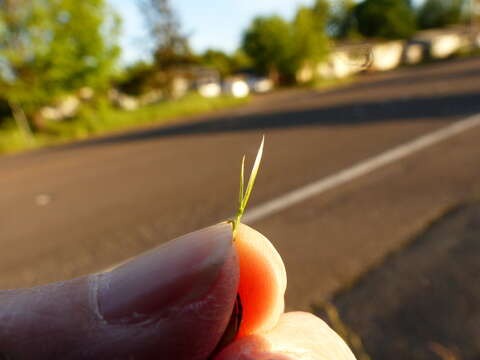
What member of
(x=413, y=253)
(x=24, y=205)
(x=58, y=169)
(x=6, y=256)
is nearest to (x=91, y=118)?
(x=58, y=169)

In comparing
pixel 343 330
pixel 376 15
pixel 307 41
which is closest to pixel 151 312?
pixel 343 330

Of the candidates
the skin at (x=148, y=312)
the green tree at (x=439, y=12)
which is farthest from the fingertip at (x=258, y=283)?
the green tree at (x=439, y=12)

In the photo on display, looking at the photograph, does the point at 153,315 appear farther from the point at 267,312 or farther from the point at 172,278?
the point at 267,312

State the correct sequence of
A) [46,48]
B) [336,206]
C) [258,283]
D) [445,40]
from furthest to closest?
[445,40] < [46,48] < [336,206] < [258,283]

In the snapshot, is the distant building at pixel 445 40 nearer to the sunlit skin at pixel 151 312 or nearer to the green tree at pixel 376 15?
the green tree at pixel 376 15

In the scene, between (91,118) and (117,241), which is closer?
(117,241)

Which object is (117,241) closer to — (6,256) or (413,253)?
(6,256)
